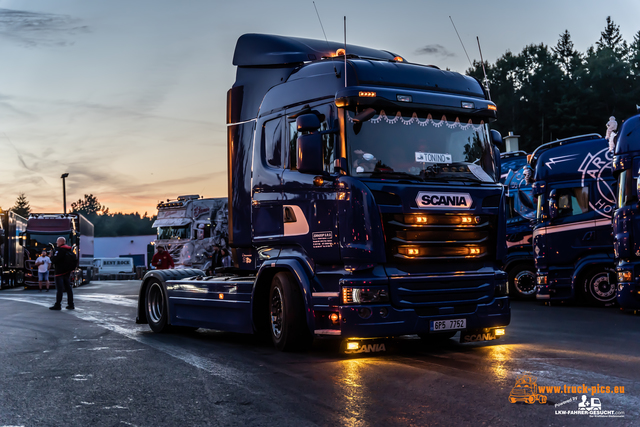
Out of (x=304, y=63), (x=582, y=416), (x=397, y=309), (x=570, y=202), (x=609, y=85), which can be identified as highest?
(x=609, y=85)

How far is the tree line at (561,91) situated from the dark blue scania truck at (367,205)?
38.3 metres

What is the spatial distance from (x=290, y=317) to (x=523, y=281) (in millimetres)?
12775

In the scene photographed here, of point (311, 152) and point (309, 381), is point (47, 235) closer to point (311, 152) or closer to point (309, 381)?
point (311, 152)

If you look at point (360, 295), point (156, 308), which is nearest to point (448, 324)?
point (360, 295)

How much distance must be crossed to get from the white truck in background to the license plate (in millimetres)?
19495

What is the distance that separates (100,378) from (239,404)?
204 cm

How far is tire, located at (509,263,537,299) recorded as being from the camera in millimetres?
19578

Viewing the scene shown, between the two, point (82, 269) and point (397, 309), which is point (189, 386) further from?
point (82, 269)

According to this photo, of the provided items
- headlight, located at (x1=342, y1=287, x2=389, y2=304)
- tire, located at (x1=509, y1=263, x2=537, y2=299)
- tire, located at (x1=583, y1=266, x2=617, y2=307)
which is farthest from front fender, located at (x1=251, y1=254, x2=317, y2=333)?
tire, located at (x1=509, y1=263, x2=537, y2=299)

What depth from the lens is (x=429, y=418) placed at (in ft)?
17.4

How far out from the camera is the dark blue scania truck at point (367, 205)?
7.86 meters

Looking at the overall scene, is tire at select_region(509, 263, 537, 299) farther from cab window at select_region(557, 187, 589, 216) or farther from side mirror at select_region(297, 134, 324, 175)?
side mirror at select_region(297, 134, 324, 175)

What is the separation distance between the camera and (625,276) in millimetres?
13320

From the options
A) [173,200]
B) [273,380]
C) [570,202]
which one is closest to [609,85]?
[173,200]
